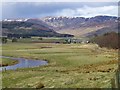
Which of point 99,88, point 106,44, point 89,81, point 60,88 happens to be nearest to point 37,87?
point 60,88

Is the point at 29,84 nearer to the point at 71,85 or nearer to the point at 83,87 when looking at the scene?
the point at 71,85

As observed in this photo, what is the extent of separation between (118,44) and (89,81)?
356 ft

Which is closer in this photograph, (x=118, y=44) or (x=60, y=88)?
(x=60, y=88)

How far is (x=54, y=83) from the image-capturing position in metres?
39.0

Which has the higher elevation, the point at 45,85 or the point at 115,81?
the point at 115,81

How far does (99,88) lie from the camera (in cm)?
3052

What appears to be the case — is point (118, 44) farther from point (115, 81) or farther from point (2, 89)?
point (115, 81)

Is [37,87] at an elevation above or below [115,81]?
below

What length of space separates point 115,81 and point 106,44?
14747 centimetres

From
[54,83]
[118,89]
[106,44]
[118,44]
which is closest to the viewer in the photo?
[118,89]

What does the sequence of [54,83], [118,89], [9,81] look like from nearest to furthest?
[118,89]
[54,83]
[9,81]

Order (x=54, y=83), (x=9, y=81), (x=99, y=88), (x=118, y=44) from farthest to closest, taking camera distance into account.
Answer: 1. (x=118, y=44)
2. (x=9, y=81)
3. (x=54, y=83)
4. (x=99, y=88)

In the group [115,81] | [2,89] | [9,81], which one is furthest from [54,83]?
[115,81]

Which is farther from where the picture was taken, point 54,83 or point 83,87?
point 54,83
